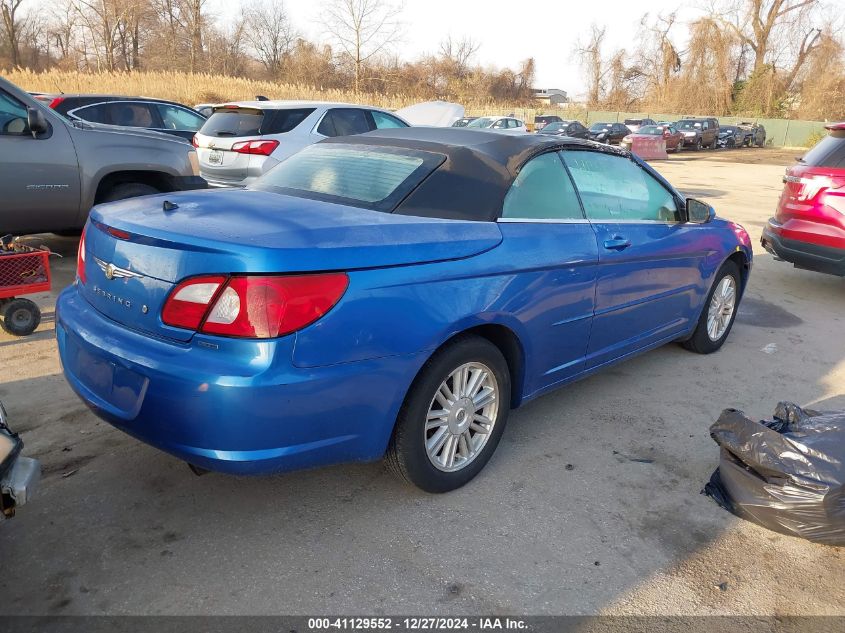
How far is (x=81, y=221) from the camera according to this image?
657 cm

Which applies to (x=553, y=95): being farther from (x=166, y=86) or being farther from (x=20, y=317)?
(x=20, y=317)

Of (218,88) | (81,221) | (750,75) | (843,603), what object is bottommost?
(843,603)

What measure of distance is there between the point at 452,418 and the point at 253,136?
6498 millimetres

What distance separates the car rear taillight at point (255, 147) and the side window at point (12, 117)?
2615 mm

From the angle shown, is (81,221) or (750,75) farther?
(750,75)

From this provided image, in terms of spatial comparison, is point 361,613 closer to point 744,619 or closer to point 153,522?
point 153,522

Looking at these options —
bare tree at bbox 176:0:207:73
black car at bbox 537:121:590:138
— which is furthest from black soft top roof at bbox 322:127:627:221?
bare tree at bbox 176:0:207:73

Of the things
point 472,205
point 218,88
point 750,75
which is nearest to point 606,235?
point 472,205

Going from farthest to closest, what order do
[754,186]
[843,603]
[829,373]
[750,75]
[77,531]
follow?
1. [750,75]
2. [754,186]
3. [829,373]
4. [77,531]
5. [843,603]

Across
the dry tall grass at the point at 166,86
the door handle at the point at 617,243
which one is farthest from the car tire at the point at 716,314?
the dry tall grass at the point at 166,86

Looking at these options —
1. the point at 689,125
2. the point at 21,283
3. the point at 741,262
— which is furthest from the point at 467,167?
the point at 689,125

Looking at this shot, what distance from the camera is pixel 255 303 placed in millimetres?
2275

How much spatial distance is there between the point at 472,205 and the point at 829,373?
333cm

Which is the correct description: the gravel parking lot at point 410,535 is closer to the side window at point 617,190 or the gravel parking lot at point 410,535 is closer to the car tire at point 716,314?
the car tire at point 716,314
